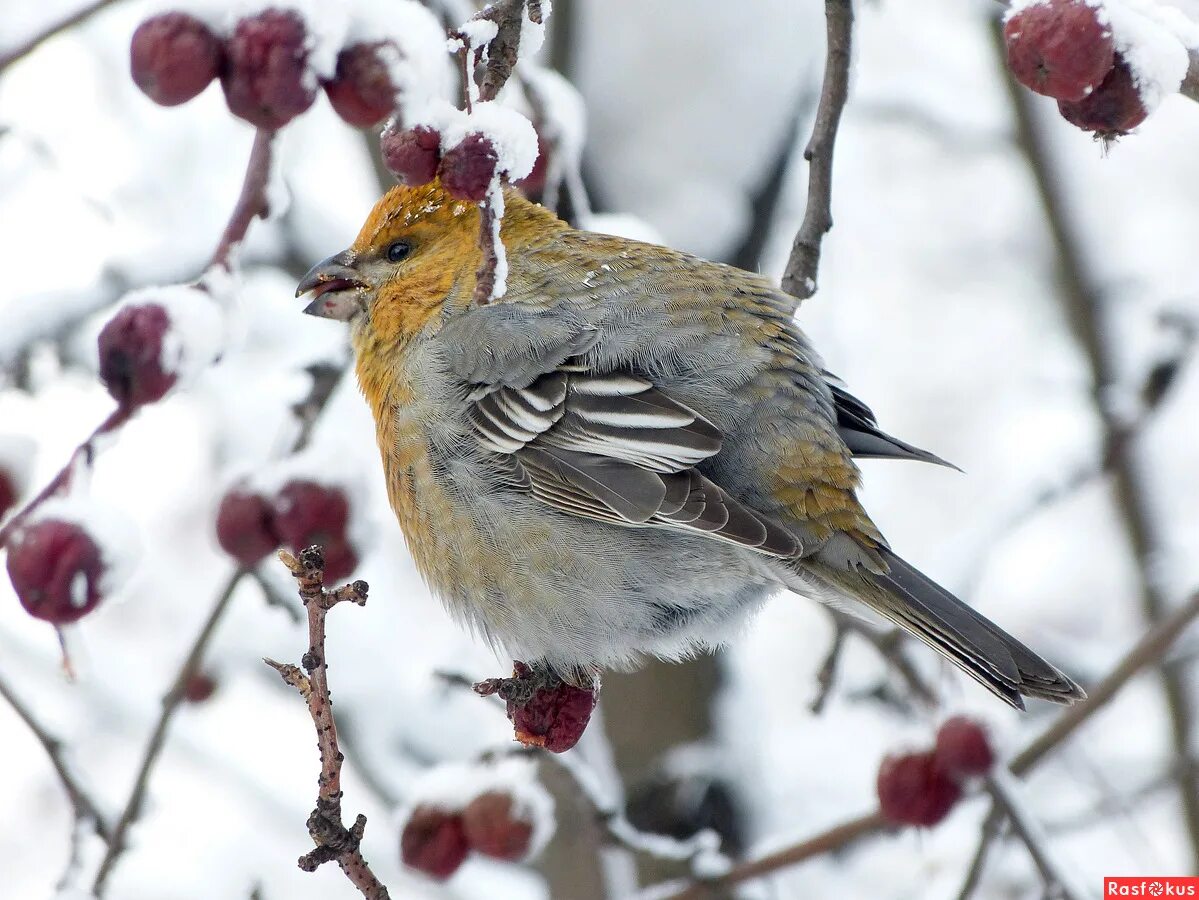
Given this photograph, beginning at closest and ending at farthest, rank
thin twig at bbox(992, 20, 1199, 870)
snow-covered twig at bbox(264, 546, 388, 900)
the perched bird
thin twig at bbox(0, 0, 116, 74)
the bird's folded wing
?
snow-covered twig at bbox(264, 546, 388, 900), thin twig at bbox(0, 0, 116, 74), the bird's folded wing, the perched bird, thin twig at bbox(992, 20, 1199, 870)

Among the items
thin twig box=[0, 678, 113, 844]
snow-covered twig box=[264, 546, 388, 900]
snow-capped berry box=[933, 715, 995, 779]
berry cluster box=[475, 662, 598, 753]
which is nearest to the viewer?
snow-covered twig box=[264, 546, 388, 900]

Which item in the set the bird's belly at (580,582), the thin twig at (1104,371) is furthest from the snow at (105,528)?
the thin twig at (1104,371)

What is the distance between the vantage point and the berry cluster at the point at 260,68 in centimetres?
170

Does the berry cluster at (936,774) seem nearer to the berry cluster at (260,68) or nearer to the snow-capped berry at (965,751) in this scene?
the snow-capped berry at (965,751)

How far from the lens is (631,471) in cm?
266

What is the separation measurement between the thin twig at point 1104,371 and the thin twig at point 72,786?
3149 mm

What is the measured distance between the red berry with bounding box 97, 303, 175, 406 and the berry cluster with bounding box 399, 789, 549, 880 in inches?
50.9

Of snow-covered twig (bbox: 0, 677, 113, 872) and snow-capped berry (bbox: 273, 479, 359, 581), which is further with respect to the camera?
snow-capped berry (bbox: 273, 479, 359, 581)

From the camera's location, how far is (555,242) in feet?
10.6

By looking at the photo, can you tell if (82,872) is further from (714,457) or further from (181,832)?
(181,832)

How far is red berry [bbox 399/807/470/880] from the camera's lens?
2.79 m

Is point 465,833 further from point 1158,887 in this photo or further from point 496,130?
point 1158,887

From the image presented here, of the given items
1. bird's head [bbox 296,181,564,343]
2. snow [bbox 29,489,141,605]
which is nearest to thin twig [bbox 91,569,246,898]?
snow [bbox 29,489,141,605]

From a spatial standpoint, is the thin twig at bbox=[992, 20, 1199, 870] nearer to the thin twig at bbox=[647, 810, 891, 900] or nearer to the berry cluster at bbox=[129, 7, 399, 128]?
the thin twig at bbox=[647, 810, 891, 900]
